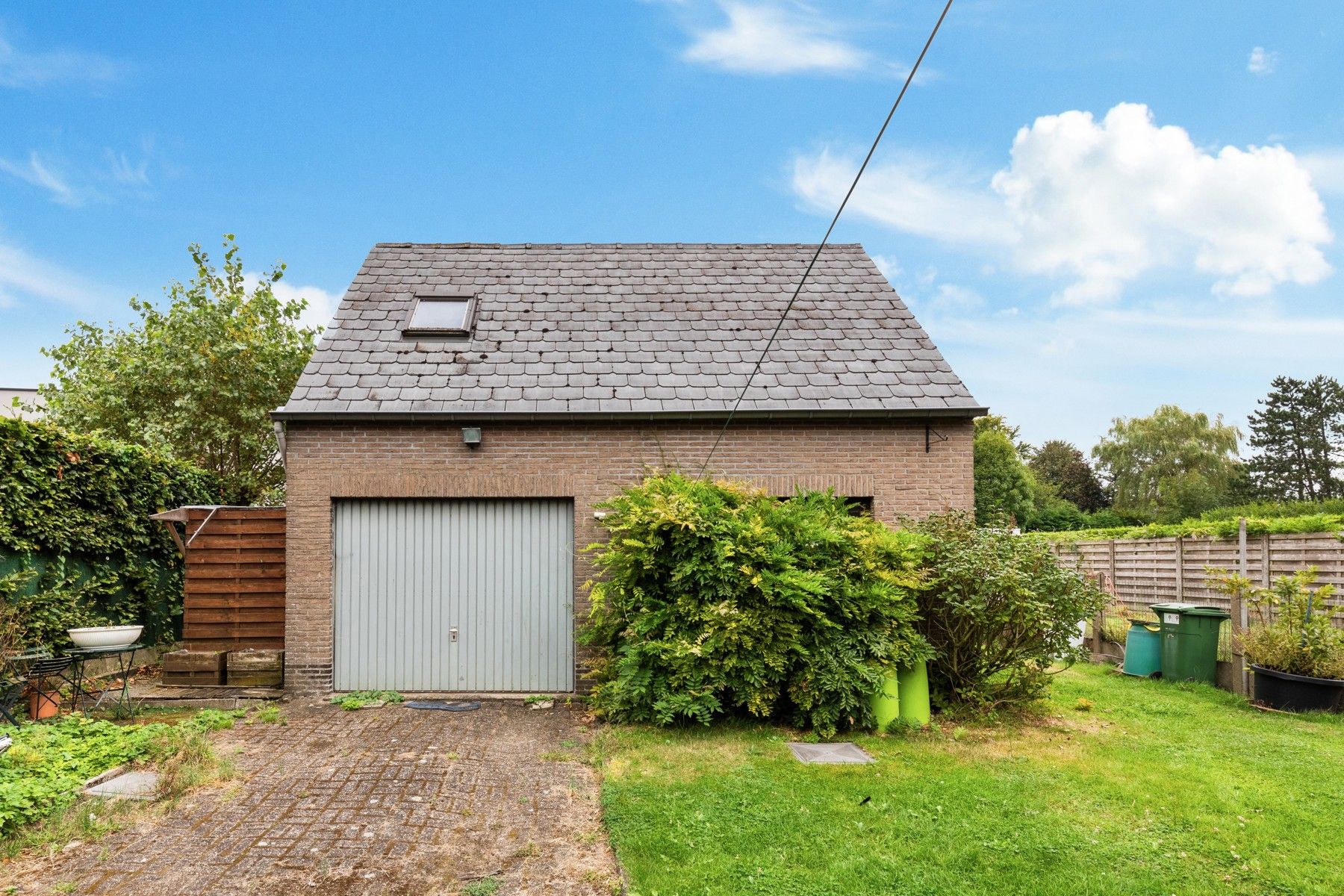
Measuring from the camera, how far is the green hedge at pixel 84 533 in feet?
24.0

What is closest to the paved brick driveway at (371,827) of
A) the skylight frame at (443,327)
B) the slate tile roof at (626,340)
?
the slate tile roof at (626,340)

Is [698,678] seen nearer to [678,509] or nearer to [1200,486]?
[678,509]

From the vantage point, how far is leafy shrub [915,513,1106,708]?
21.8 ft

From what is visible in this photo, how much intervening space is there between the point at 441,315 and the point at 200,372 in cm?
870

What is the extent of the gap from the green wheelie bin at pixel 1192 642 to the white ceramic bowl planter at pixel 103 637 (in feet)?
36.7

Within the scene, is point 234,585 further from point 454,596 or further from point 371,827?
point 371,827

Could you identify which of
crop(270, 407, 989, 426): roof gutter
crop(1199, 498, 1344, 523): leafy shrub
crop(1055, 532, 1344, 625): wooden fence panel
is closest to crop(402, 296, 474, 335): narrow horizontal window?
crop(270, 407, 989, 426): roof gutter

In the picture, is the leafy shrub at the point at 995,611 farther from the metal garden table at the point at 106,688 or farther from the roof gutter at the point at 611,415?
the metal garden table at the point at 106,688

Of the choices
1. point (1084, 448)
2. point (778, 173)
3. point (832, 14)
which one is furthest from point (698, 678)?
point (1084, 448)

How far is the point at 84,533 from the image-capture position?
830cm

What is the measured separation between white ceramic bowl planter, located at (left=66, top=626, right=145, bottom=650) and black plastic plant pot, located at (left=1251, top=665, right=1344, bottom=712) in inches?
431

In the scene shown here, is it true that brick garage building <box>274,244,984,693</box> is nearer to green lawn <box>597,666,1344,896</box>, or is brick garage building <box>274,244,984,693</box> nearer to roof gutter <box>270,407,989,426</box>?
roof gutter <box>270,407,989,426</box>

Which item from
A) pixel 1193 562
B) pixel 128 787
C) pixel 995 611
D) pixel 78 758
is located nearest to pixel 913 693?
pixel 995 611

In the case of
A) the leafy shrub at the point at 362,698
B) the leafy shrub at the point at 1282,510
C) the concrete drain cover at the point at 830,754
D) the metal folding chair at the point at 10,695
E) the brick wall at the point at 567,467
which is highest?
the brick wall at the point at 567,467
